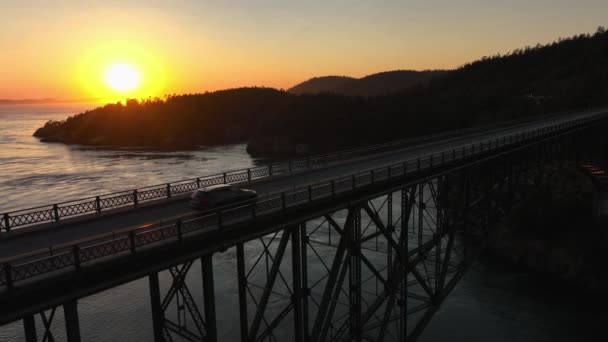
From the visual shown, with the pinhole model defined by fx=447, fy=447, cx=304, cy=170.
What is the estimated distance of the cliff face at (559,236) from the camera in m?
37.2

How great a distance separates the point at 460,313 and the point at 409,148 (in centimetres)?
1539

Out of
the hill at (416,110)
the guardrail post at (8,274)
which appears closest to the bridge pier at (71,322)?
the guardrail post at (8,274)

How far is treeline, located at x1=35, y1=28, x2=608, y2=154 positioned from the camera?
128 meters

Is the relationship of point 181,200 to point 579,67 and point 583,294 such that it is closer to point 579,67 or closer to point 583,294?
point 583,294

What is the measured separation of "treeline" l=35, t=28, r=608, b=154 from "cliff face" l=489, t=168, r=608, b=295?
232ft

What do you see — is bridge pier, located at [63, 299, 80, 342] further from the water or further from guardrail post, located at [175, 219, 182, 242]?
the water

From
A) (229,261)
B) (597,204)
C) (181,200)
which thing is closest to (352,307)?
(181,200)

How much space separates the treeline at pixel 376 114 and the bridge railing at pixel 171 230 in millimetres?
101185

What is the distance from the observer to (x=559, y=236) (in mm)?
40719

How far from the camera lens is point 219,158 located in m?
110

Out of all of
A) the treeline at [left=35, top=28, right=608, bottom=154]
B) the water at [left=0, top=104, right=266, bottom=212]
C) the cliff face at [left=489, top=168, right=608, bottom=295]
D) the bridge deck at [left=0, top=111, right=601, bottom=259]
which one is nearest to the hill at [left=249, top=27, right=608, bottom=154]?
the treeline at [left=35, top=28, right=608, bottom=154]

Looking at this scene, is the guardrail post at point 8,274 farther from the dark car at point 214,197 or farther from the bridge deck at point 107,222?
the dark car at point 214,197

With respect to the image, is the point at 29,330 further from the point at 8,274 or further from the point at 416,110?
the point at 416,110

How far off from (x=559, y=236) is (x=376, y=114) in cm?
11221
